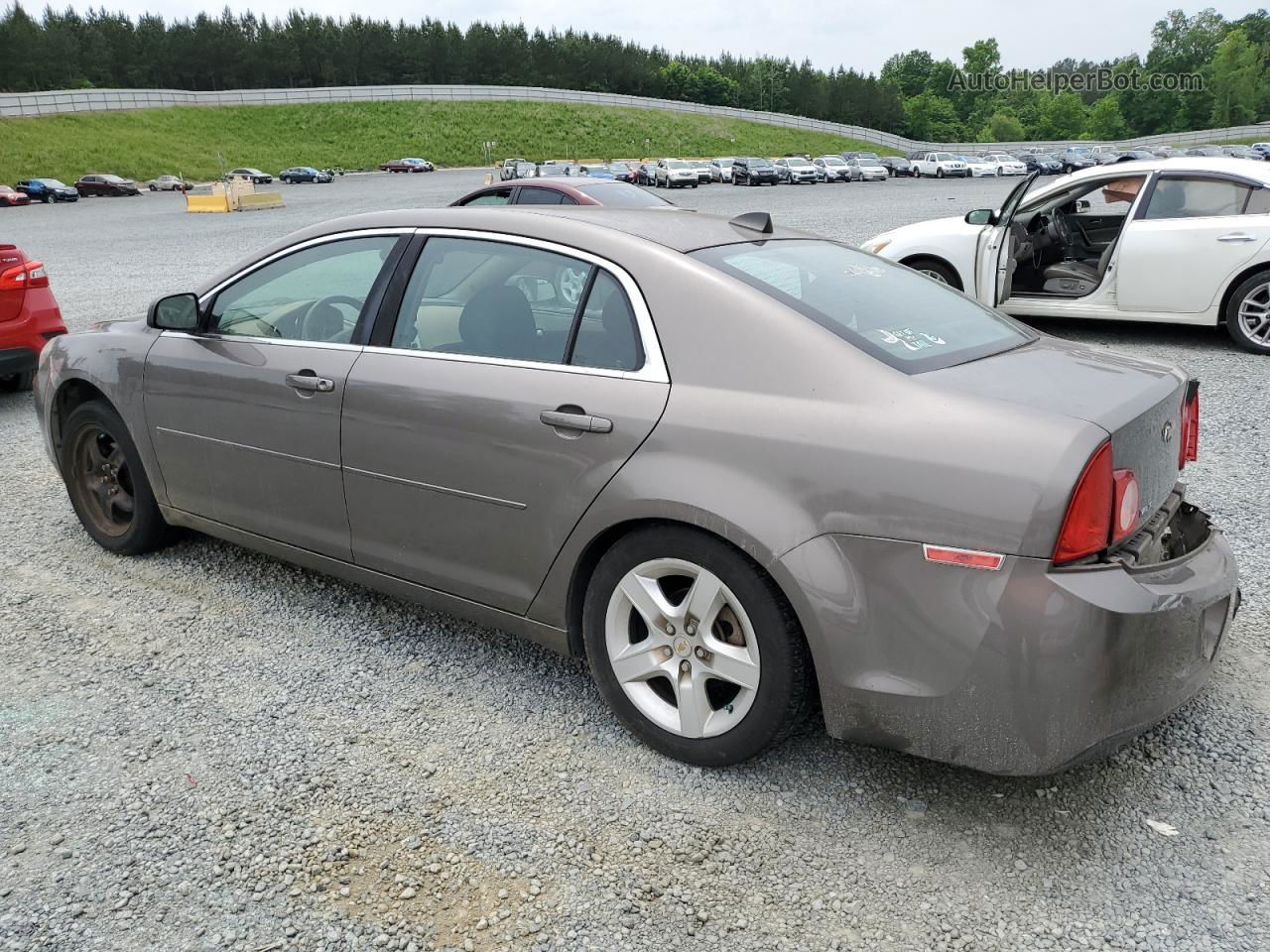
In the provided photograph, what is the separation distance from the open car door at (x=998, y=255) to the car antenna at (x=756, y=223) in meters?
5.54

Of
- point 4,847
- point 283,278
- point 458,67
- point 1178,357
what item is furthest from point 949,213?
point 458,67

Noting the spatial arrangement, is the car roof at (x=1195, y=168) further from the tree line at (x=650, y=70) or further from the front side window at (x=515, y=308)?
the tree line at (x=650, y=70)

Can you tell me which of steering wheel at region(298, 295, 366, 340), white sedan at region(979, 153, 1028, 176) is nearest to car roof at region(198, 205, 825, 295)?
steering wheel at region(298, 295, 366, 340)

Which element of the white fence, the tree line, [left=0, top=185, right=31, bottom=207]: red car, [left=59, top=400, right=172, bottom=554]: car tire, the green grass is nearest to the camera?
[left=59, top=400, right=172, bottom=554]: car tire

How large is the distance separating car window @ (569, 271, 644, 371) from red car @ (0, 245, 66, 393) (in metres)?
5.96

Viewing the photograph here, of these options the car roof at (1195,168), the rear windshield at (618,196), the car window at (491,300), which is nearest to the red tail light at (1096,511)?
the car window at (491,300)

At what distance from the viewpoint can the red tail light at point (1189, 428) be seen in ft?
9.90

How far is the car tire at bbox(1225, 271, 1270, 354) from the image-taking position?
8094 millimetres

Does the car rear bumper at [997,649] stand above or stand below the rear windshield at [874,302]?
below

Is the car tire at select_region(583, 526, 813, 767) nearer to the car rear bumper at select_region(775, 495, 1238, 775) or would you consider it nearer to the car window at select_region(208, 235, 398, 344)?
the car rear bumper at select_region(775, 495, 1238, 775)

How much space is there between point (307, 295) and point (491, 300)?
1.06 m

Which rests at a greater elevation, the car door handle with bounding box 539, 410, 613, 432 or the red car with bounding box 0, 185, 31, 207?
the red car with bounding box 0, 185, 31, 207

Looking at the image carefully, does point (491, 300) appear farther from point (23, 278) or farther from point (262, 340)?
point (23, 278)

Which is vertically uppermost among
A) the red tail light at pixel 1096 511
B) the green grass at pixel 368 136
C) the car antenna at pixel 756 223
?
the green grass at pixel 368 136
